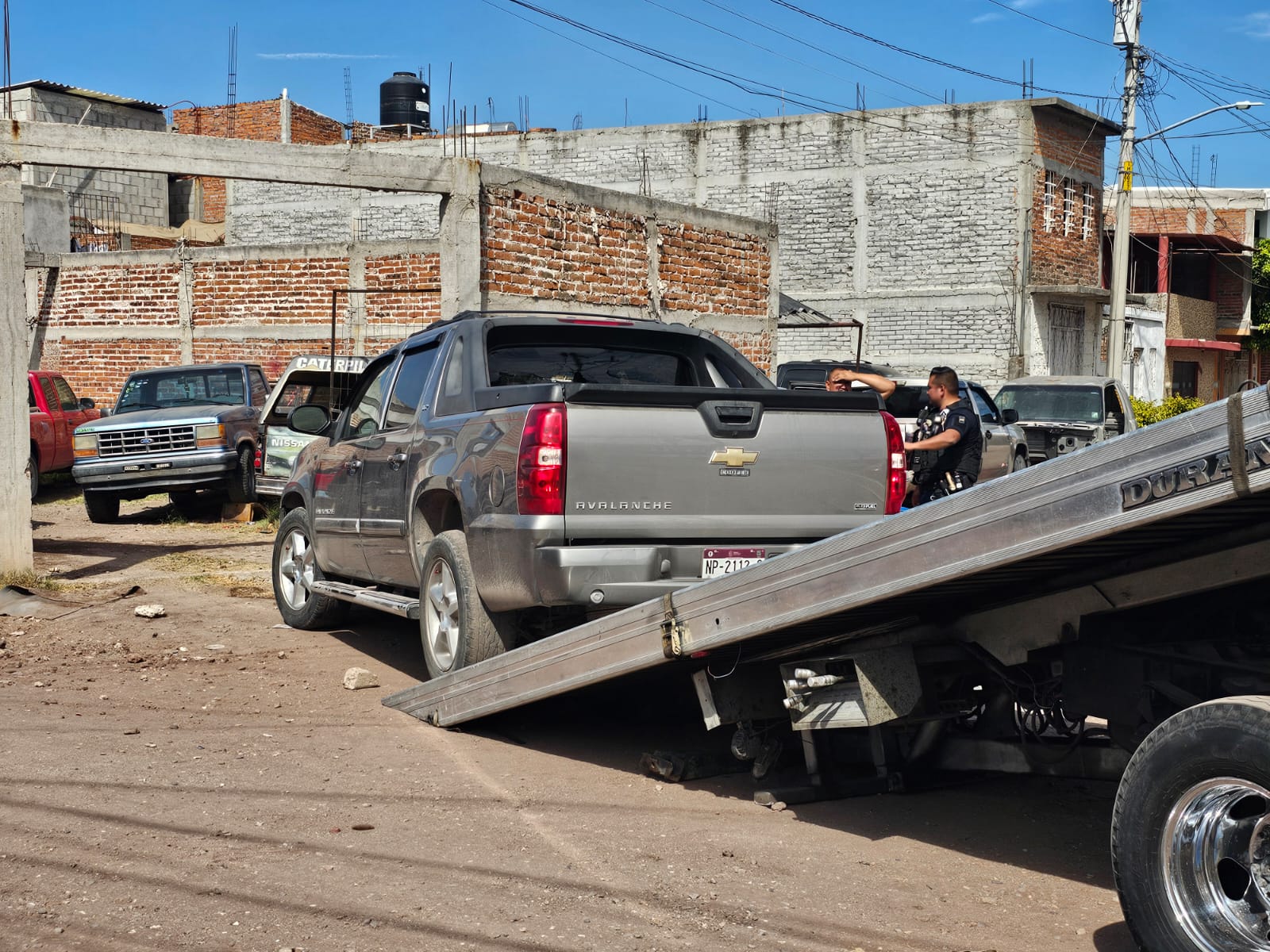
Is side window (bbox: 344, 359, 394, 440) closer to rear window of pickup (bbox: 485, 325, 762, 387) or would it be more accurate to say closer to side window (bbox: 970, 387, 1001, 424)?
rear window of pickup (bbox: 485, 325, 762, 387)

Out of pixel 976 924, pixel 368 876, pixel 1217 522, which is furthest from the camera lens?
pixel 368 876

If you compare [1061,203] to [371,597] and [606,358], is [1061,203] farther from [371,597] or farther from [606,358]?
[371,597]

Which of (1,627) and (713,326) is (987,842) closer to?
(1,627)

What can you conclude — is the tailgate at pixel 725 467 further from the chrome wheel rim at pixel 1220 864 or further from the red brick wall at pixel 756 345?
the red brick wall at pixel 756 345

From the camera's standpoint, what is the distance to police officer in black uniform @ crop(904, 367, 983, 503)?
34.8 feet

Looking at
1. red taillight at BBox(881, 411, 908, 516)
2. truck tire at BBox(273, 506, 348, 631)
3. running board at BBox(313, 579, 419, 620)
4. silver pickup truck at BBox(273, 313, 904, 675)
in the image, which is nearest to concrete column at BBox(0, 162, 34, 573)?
truck tire at BBox(273, 506, 348, 631)

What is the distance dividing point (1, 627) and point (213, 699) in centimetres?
292

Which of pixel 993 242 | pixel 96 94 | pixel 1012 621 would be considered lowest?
pixel 1012 621

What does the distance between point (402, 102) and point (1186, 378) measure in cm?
2905

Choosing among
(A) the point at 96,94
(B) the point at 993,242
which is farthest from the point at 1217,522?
(A) the point at 96,94

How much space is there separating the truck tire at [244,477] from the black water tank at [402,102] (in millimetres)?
33437

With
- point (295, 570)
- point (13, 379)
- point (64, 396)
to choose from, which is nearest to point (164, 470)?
point (64, 396)

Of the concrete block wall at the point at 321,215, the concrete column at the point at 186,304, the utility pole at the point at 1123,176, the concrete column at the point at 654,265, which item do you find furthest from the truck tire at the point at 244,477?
the concrete block wall at the point at 321,215

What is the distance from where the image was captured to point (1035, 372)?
1382 inches
